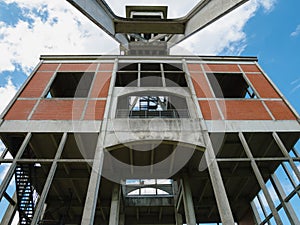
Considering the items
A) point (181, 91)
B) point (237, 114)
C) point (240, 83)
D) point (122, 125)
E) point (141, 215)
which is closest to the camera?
point (122, 125)

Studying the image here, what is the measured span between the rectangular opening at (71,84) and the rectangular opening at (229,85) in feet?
24.3

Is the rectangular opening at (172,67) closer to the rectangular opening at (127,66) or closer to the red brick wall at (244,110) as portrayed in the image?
the rectangular opening at (127,66)

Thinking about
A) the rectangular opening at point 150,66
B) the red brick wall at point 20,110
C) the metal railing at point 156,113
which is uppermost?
the rectangular opening at point 150,66

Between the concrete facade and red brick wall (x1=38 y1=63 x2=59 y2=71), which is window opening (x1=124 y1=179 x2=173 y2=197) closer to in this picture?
the concrete facade

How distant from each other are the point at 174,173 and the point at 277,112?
Result: 6.09 m

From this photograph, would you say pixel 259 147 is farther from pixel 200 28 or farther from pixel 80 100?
pixel 80 100

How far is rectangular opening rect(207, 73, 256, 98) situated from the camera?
1508cm

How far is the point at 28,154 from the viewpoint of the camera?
1179 cm

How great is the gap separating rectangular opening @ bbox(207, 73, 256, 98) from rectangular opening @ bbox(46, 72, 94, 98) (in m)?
7.40

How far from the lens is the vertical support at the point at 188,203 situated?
1153 cm

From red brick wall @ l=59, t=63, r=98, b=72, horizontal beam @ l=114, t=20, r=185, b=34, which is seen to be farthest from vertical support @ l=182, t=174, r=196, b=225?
horizontal beam @ l=114, t=20, r=185, b=34

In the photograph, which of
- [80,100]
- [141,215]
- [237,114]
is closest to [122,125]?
[80,100]

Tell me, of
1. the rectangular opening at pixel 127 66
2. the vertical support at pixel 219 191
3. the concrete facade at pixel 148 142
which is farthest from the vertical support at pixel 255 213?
the rectangular opening at pixel 127 66

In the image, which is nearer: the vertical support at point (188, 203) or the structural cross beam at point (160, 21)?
the structural cross beam at point (160, 21)
